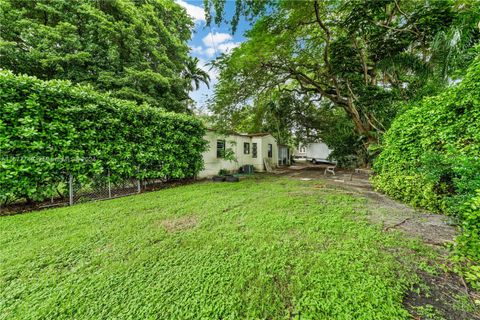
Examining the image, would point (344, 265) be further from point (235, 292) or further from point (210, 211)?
point (210, 211)

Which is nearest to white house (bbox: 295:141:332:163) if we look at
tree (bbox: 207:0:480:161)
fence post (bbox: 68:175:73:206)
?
tree (bbox: 207:0:480:161)

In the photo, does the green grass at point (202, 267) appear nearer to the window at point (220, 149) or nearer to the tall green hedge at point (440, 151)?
the tall green hedge at point (440, 151)

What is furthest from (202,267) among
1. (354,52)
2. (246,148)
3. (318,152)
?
(318,152)

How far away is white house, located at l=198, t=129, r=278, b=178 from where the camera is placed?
Result: 9683 mm

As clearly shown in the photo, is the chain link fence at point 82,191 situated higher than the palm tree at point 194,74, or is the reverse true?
the palm tree at point 194,74

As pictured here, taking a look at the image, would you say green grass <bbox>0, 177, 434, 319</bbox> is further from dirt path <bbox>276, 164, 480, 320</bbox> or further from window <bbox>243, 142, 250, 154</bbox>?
window <bbox>243, 142, 250, 154</bbox>

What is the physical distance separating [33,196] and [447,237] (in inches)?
320

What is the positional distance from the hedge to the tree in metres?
1.61

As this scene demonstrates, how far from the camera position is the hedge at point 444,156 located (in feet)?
7.45

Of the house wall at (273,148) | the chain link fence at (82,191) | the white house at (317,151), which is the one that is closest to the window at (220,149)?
the house wall at (273,148)

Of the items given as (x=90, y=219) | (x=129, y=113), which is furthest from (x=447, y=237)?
(x=129, y=113)

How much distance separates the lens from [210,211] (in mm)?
4031

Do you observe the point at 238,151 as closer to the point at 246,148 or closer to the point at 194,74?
the point at 246,148

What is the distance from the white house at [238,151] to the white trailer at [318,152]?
627 centimetres
